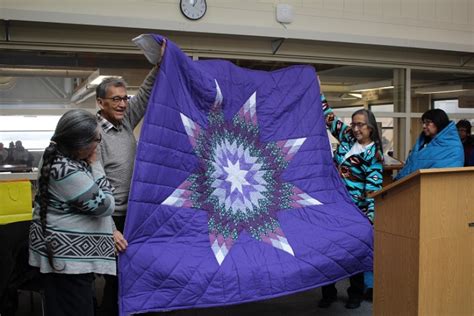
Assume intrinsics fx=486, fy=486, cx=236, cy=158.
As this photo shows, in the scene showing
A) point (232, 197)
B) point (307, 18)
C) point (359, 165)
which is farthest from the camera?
point (307, 18)

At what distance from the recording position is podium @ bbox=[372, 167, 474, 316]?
6.40 feet

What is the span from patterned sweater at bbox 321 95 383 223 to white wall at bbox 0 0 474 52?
55.3 inches

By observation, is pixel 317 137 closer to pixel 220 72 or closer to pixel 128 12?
pixel 220 72

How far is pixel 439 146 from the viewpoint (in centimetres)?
319

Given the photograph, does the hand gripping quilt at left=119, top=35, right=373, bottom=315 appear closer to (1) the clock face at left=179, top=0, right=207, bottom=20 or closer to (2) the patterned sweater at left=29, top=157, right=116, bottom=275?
(2) the patterned sweater at left=29, top=157, right=116, bottom=275

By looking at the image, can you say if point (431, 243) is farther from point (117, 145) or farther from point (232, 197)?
point (117, 145)

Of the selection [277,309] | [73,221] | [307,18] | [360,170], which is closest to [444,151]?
[360,170]

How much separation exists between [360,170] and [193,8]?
6.35ft

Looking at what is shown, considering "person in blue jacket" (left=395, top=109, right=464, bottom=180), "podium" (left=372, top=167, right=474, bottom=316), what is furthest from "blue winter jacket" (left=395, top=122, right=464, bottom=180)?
"podium" (left=372, top=167, right=474, bottom=316)

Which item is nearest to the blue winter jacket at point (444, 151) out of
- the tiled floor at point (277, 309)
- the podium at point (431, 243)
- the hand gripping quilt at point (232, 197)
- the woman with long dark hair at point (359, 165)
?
the woman with long dark hair at point (359, 165)

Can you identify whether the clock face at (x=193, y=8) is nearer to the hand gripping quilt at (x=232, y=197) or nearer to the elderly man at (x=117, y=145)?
the hand gripping quilt at (x=232, y=197)

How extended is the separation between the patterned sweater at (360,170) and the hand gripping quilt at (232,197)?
12cm

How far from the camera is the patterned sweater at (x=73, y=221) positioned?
1.70 meters

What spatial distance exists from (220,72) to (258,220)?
0.85m
